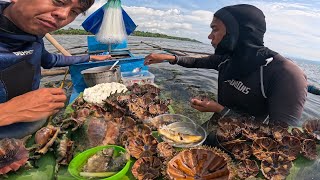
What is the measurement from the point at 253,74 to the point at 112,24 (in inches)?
232

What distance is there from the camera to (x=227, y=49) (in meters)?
4.54

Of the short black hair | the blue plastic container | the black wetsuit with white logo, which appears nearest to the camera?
the short black hair

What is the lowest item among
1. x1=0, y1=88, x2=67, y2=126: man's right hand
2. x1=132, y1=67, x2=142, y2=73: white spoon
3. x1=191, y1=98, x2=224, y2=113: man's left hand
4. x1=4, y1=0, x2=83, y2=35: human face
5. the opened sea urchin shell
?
x1=132, y1=67, x2=142, y2=73: white spoon

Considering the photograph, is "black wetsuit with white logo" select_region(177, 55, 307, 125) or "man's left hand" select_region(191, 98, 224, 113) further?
"man's left hand" select_region(191, 98, 224, 113)

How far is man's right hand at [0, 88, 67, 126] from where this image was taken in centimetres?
258

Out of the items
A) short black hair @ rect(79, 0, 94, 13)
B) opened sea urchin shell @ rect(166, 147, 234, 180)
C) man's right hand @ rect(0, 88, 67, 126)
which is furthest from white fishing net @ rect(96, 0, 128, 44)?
opened sea urchin shell @ rect(166, 147, 234, 180)

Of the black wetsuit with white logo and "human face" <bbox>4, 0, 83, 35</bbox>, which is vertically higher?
"human face" <bbox>4, 0, 83, 35</bbox>

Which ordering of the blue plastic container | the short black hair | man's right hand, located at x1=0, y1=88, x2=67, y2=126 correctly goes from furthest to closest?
the blue plastic container
the short black hair
man's right hand, located at x1=0, y1=88, x2=67, y2=126

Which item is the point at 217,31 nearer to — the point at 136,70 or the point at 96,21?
the point at 136,70

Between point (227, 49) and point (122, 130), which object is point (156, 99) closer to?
point (122, 130)

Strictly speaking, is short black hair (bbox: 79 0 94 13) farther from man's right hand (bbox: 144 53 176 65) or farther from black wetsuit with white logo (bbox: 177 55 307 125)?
man's right hand (bbox: 144 53 176 65)

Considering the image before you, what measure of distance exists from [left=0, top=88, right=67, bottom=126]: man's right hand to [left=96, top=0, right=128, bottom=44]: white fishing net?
6.29 m

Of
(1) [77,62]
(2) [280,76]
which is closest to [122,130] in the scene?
(2) [280,76]

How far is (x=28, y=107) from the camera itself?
8.70ft
